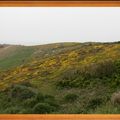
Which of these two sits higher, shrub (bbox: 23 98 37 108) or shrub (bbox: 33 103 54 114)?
shrub (bbox: 23 98 37 108)

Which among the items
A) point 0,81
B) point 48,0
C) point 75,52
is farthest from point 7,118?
point 48,0

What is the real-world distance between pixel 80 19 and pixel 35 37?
0.44 metres

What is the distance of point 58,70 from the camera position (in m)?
3.23

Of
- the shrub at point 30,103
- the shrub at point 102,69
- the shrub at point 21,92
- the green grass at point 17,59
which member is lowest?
the shrub at point 30,103

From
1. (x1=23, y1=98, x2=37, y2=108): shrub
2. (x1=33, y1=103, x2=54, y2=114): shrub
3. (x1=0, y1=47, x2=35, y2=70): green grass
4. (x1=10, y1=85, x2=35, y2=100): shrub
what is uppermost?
(x1=0, y1=47, x2=35, y2=70): green grass

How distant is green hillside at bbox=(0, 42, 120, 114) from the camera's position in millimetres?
3123

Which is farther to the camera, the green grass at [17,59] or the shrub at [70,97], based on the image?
the green grass at [17,59]

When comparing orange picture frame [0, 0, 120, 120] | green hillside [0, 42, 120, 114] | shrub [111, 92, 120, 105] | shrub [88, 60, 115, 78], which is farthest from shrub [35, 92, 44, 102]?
shrub [111, 92, 120, 105]

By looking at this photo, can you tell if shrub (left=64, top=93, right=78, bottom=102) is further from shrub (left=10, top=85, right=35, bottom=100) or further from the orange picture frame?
shrub (left=10, top=85, right=35, bottom=100)

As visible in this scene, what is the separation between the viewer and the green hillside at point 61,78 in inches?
123

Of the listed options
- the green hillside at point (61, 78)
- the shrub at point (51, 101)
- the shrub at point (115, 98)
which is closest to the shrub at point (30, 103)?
the green hillside at point (61, 78)

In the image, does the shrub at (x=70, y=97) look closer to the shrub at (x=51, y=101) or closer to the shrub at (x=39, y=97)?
the shrub at (x=51, y=101)

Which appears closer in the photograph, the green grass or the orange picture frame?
the orange picture frame

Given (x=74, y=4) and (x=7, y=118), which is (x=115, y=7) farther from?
(x=7, y=118)
